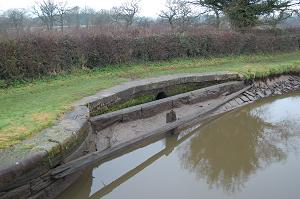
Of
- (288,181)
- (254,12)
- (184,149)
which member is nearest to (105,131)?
(184,149)

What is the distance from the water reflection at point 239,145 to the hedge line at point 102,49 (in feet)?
15.8

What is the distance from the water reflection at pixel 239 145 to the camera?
6.93 meters

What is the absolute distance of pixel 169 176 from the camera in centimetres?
677

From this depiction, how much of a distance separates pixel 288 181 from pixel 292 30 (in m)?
17.4

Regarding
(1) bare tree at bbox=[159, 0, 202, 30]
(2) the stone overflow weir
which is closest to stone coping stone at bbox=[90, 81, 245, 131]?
(2) the stone overflow weir

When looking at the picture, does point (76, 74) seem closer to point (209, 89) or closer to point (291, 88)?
point (209, 89)

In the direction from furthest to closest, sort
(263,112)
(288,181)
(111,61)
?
(111,61) < (263,112) < (288,181)

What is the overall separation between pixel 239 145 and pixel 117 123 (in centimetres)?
295

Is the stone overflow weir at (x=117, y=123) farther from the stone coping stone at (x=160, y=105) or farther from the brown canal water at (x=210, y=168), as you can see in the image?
the brown canal water at (x=210, y=168)

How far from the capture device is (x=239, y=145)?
8.43 metres

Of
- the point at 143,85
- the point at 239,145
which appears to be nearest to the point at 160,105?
the point at 143,85

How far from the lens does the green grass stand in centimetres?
641

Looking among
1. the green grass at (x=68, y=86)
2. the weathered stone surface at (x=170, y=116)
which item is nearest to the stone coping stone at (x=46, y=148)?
the green grass at (x=68, y=86)

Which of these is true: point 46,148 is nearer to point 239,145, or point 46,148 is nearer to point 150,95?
point 239,145
